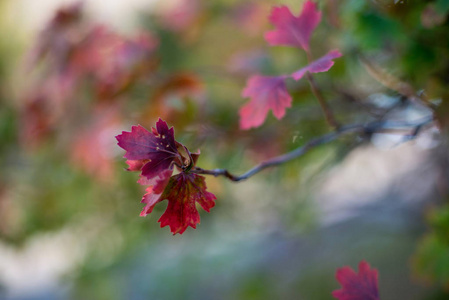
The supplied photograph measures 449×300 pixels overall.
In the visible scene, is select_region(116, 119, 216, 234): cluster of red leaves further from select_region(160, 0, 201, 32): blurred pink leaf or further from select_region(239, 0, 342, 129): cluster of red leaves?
select_region(160, 0, 201, 32): blurred pink leaf

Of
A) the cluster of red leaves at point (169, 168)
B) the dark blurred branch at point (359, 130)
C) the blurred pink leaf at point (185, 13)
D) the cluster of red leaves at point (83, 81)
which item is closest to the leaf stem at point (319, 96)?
the dark blurred branch at point (359, 130)

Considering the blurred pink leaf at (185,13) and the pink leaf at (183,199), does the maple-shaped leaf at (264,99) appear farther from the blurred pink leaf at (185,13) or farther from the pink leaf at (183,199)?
the blurred pink leaf at (185,13)

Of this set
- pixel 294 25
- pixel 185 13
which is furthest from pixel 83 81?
pixel 294 25

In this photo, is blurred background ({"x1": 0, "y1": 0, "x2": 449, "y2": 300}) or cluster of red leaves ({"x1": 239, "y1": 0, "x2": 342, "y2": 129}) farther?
blurred background ({"x1": 0, "y1": 0, "x2": 449, "y2": 300})

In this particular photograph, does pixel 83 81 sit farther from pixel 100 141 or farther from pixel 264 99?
pixel 264 99

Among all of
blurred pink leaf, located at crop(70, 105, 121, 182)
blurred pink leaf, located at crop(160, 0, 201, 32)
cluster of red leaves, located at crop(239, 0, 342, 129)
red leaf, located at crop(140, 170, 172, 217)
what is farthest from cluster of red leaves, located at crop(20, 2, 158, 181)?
red leaf, located at crop(140, 170, 172, 217)

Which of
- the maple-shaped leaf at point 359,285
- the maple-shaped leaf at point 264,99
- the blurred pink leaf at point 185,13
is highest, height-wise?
the blurred pink leaf at point 185,13
